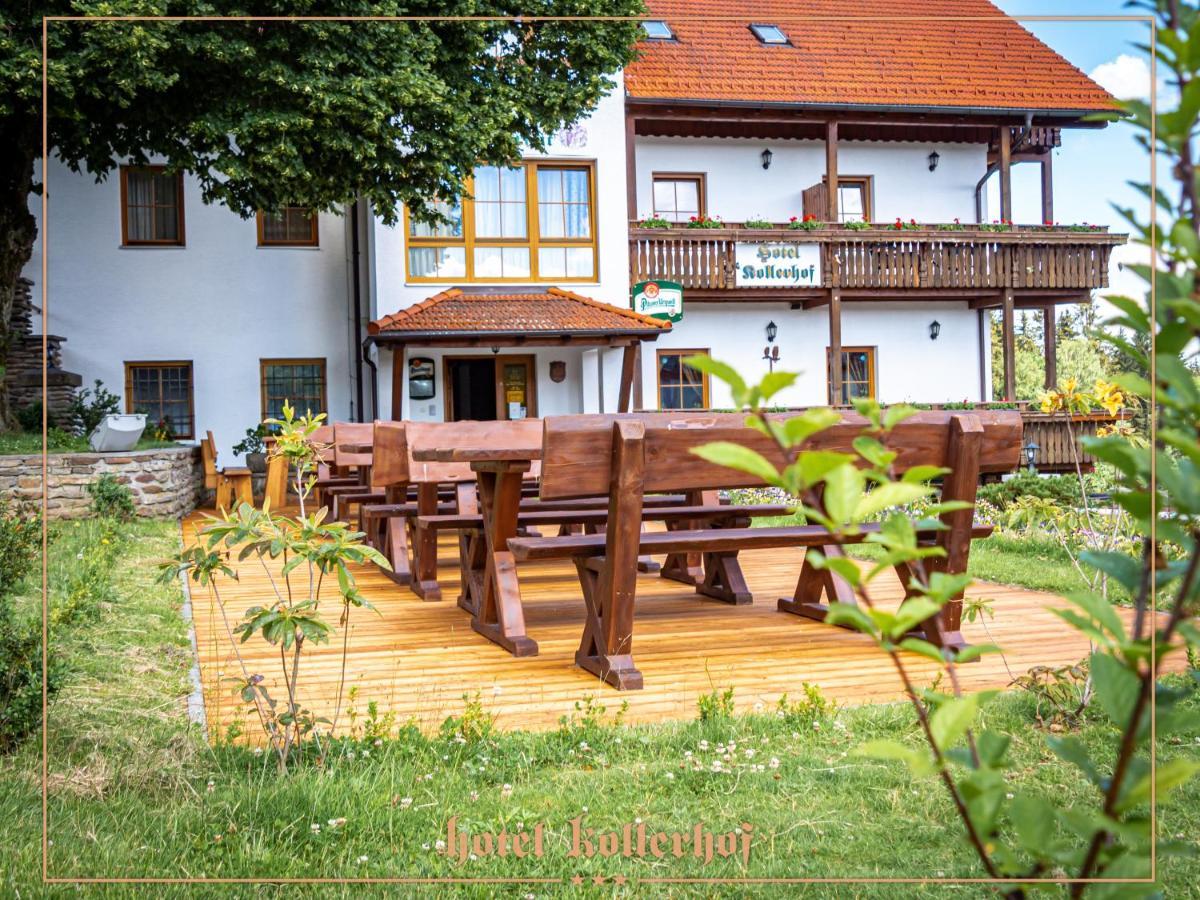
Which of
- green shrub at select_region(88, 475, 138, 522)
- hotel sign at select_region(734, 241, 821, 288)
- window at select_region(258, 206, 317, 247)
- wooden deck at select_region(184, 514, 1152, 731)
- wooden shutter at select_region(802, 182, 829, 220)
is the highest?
wooden shutter at select_region(802, 182, 829, 220)

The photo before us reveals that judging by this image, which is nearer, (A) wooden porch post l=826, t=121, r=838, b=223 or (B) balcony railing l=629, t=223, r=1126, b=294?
(B) balcony railing l=629, t=223, r=1126, b=294

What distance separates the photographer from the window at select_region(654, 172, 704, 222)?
790 inches

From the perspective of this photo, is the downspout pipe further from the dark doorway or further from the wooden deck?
the wooden deck

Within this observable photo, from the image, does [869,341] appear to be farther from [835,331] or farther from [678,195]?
[678,195]

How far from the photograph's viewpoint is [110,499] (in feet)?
38.9

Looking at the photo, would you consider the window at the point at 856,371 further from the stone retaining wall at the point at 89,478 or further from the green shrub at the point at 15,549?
the green shrub at the point at 15,549

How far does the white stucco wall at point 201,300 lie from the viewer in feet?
56.5

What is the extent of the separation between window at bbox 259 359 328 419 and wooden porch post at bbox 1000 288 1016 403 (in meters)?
11.4

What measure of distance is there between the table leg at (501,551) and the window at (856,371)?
45.6 feet

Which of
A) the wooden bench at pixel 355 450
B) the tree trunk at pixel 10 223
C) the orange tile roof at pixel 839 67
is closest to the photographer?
the wooden bench at pixel 355 450

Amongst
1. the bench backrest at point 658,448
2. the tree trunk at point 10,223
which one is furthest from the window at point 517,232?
the bench backrest at point 658,448

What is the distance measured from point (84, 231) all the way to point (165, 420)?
316 centimetres

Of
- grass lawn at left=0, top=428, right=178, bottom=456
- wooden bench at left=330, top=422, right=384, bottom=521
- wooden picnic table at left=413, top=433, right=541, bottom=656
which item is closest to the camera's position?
wooden picnic table at left=413, top=433, right=541, bottom=656

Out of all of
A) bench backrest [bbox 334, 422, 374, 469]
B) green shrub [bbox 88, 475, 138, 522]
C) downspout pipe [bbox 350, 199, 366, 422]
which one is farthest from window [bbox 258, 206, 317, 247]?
bench backrest [bbox 334, 422, 374, 469]
